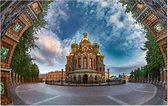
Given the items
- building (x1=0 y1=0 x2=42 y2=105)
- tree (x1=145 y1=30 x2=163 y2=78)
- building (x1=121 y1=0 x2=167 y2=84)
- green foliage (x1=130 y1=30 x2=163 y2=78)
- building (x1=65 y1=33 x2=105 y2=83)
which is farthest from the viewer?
building (x1=65 y1=33 x2=105 y2=83)

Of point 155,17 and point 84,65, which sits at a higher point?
point 155,17

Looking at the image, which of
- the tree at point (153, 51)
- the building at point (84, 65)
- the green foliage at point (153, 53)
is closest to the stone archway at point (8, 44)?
the tree at point (153, 51)

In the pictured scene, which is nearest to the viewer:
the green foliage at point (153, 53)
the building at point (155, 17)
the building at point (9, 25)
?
the building at point (9, 25)

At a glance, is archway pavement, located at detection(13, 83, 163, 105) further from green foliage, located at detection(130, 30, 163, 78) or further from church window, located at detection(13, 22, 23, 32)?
church window, located at detection(13, 22, 23, 32)

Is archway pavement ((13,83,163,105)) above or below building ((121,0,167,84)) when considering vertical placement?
below

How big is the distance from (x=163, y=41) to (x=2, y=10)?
7.34m

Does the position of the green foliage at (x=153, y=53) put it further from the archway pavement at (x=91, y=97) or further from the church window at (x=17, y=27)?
the church window at (x=17, y=27)

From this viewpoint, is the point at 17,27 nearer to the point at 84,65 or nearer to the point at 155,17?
the point at 155,17

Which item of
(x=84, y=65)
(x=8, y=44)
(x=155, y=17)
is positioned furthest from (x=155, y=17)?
(x=84, y=65)

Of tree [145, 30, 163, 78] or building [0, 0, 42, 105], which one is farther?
tree [145, 30, 163, 78]

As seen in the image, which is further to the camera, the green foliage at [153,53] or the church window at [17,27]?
the green foliage at [153,53]

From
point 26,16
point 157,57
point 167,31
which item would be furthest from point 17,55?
point 157,57

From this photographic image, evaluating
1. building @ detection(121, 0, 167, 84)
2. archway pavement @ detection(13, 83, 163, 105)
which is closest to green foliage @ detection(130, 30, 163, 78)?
archway pavement @ detection(13, 83, 163, 105)

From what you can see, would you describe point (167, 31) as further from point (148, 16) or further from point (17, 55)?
point (17, 55)
